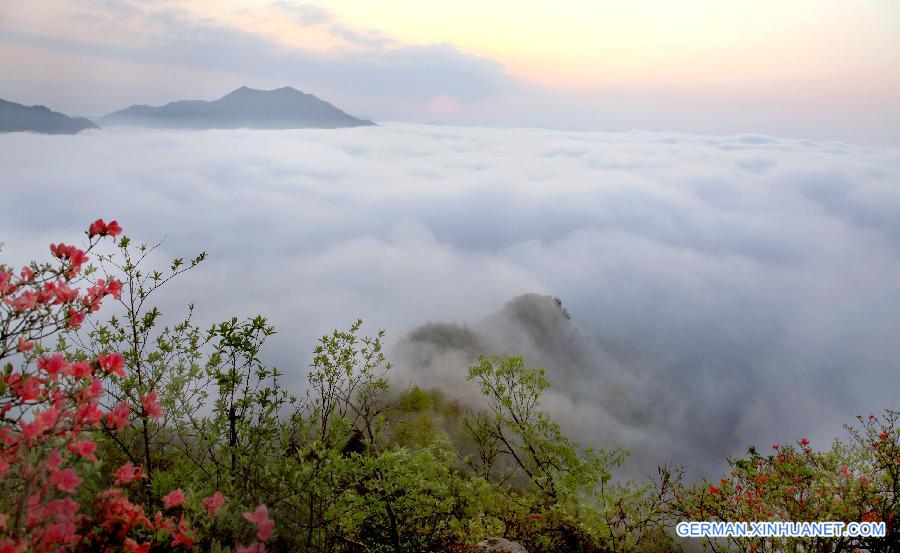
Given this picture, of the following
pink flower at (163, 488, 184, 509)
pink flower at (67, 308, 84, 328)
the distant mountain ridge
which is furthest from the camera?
the distant mountain ridge

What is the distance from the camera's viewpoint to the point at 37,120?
13062 cm

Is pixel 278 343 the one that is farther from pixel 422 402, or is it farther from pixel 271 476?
pixel 271 476

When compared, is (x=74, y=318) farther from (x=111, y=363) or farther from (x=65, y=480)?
(x=65, y=480)

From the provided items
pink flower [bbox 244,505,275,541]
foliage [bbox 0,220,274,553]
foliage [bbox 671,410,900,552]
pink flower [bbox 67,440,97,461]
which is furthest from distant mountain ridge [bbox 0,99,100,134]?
foliage [bbox 671,410,900,552]

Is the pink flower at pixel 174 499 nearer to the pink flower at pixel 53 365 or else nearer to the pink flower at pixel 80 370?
the pink flower at pixel 80 370

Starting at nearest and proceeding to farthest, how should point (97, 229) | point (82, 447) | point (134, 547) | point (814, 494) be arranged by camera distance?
point (134, 547) < point (82, 447) < point (97, 229) < point (814, 494)

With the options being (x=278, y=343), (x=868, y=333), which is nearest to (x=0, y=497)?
(x=278, y=343)

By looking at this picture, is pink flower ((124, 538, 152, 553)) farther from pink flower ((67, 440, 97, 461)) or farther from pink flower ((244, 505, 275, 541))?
pink flower ((244, 505, 275, 541))

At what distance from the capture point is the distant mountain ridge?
110 m

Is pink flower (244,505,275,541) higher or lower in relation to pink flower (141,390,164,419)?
lower

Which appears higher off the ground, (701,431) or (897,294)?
(897,294)

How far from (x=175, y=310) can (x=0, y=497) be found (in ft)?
290

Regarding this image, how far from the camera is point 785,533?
24.9 ft

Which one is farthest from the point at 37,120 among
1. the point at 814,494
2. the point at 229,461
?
the point at 814,494
